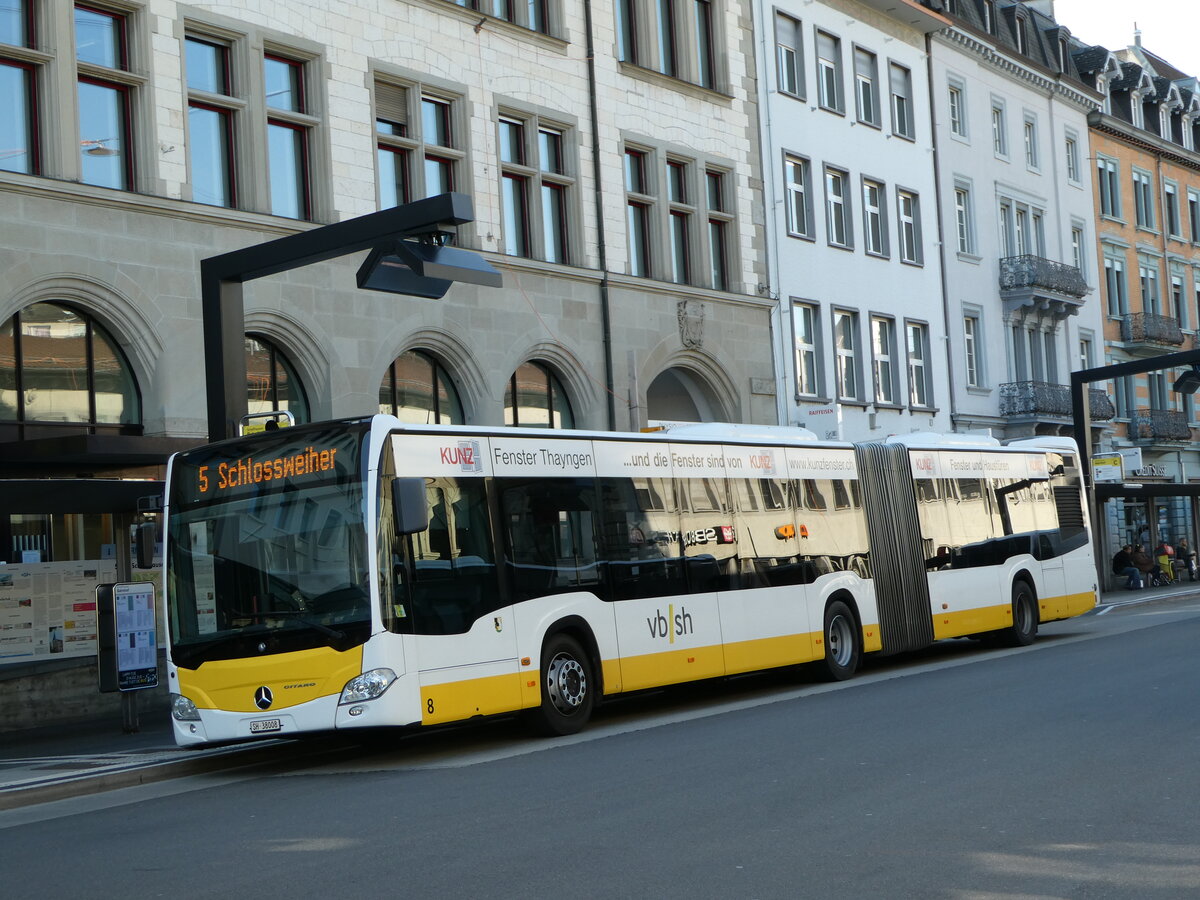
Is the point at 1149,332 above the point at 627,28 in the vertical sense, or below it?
below

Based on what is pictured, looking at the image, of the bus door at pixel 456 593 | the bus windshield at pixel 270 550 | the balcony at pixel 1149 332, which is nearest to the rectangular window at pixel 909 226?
the balcony at pixel 1149 332

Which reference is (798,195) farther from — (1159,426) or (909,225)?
(1159,426)

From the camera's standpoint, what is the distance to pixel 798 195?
3509 cm

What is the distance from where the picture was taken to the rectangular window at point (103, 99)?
67.3 feet

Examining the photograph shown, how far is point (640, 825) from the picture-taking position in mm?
8922

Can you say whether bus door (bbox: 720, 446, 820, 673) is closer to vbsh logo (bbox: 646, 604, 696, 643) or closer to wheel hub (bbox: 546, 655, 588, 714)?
vbsh logo (bbox: 646, 604, 696, 643)

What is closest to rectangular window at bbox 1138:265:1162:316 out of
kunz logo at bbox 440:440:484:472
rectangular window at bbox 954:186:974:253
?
rectangular window at bbox 954:186:974:253

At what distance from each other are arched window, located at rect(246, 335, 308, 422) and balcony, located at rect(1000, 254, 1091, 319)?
85.5 ft

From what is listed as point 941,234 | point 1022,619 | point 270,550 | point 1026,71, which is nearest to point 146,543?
point 270,550

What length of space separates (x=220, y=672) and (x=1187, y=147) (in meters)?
53.2

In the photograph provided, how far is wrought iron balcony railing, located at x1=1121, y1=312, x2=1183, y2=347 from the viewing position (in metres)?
52.6

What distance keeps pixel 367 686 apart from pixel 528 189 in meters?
15.9

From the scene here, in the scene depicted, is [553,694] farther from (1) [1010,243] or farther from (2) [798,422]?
(1) [1010,243]

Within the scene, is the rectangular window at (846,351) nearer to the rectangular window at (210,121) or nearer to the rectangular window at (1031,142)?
the rectangular window at (1031,142)
